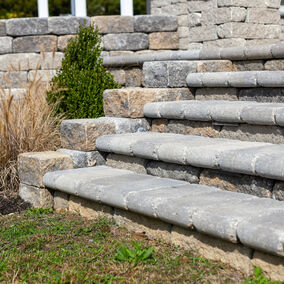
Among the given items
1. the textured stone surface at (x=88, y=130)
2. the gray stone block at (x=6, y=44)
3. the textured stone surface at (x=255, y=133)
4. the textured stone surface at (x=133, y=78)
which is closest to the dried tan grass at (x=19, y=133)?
the textured stone surface at (x=88, y=130)

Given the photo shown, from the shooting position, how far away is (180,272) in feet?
9.02

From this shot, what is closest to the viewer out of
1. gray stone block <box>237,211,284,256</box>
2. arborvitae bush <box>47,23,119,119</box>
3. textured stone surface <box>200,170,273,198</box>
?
gray stone block <box>237,211,284,256</box>

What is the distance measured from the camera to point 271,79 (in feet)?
13.9

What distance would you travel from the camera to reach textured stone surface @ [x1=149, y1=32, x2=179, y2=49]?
8.73m

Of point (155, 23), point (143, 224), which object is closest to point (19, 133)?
point (143, 224)

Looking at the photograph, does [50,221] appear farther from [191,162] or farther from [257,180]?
[257,180]

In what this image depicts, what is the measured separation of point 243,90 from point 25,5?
13.8 metres

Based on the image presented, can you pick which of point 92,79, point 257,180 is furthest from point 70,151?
point 257,180

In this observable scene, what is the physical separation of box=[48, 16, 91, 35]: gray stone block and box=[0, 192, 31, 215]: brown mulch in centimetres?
451

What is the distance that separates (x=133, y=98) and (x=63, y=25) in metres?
4.17

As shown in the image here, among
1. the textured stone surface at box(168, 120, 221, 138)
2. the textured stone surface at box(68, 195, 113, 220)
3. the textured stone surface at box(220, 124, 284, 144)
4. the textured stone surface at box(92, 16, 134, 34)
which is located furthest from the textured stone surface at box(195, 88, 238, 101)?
the textured stone surface at box(92, 16, 134, 34)

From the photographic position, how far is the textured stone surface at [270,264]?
251 centimetres

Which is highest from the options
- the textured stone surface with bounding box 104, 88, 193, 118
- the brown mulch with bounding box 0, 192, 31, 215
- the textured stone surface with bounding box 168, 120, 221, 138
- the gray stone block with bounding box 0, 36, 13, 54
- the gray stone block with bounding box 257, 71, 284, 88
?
the gray stone block with bounding box 0, 36, 13, 54

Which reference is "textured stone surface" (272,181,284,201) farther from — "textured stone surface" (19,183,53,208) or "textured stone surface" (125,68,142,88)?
"textured stone surface" (125,68,142,88)
